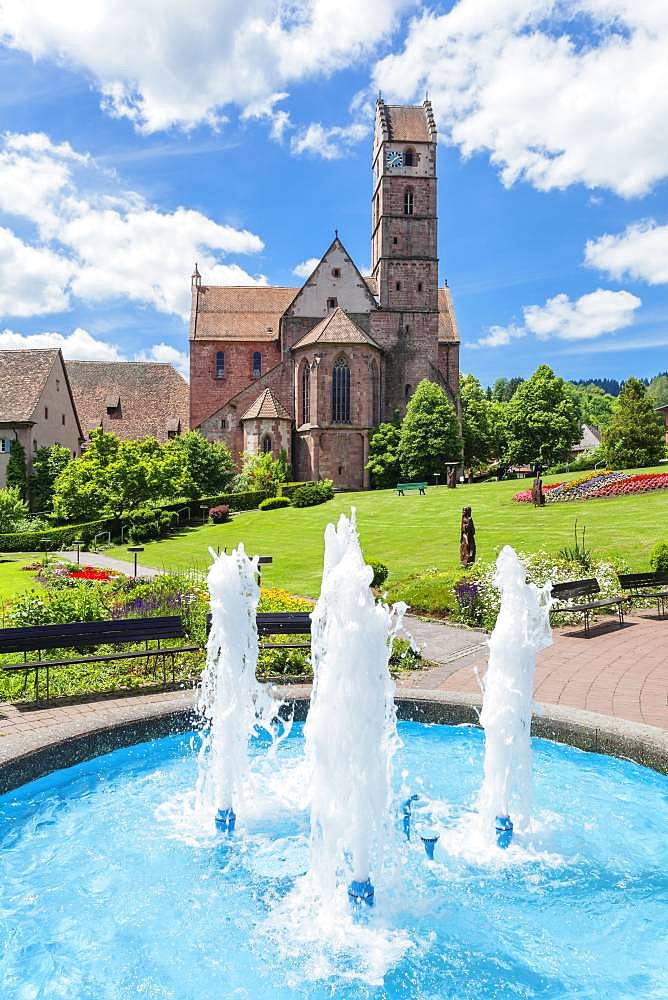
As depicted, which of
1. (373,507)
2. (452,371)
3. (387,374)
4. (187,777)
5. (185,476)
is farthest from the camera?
(452,371)

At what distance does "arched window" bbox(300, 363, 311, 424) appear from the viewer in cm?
5256

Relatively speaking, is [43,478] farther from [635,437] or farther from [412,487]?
[635,437]

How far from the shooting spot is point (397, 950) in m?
4.71

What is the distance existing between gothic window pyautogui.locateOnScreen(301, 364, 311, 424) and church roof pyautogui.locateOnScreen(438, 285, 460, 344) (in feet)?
44.6

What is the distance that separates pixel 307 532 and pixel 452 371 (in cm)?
3279

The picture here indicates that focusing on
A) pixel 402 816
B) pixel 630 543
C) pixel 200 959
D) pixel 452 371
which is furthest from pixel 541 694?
pixel 452 371

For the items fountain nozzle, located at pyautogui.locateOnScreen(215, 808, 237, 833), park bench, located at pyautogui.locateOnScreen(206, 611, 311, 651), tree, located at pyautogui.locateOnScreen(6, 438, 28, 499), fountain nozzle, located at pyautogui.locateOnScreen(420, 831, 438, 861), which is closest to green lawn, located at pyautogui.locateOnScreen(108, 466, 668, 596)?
park bench, located at pyautogui.locateOnScreen(206, 611, 311, 651)

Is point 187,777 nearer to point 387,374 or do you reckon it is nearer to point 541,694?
point 541,694

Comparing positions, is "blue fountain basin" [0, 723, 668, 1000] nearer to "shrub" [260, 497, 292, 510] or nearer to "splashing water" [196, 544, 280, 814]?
"splashing water" [196, 544, 280, 814]

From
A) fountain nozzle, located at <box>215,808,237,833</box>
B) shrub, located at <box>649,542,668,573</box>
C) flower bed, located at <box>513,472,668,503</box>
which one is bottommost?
fountain nozzle, located at <box>215,808,237,833</box>

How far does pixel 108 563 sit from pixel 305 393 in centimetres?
2863

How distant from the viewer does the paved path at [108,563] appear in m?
24.6

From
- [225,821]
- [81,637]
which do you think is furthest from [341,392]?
[225,821]

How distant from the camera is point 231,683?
6848mm
